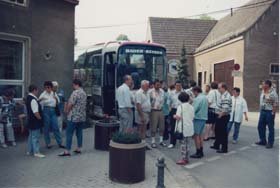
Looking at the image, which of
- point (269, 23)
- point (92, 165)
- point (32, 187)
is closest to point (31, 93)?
point (92, 165)

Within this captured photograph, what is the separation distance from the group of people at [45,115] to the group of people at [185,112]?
3.58 ft

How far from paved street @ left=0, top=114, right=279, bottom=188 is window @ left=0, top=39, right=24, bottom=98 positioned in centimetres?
224

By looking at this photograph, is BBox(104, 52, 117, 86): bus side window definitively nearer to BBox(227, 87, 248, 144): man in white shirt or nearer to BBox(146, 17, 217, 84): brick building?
BBox(227, 87, 248, 144): man in white shirt

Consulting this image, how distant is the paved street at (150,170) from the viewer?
6.50 metres

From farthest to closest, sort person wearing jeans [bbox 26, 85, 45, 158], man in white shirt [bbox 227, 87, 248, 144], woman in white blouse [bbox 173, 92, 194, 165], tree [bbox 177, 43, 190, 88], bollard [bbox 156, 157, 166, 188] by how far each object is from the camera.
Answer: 1. tree [bbox 177, 43, 190, 88]
2. man in white shirt [bbox 227, 87, 248, 144]
3. person wearing jeans [bbox 26, 85, 45, 158]
4. woman in white blouse [bbox 173, 92, 194, 165]
5. bollard [bbox 156, 157, 166, 188]

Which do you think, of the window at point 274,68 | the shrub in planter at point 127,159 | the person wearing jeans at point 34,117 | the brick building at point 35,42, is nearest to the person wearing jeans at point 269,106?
the shrub in planter at point 127,159

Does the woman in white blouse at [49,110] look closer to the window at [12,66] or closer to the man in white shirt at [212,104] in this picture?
the window at [12,66]

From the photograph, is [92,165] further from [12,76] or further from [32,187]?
[12,76]

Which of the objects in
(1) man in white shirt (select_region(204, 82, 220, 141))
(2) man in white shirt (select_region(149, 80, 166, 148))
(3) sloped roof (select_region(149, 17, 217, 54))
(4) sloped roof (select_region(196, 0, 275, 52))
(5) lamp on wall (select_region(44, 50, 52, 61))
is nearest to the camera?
(2) man in white shirt (select_region(149, 80, 166, 148))

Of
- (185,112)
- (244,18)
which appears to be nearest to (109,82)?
(185,112)

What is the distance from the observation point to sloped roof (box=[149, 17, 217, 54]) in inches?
A: 1499

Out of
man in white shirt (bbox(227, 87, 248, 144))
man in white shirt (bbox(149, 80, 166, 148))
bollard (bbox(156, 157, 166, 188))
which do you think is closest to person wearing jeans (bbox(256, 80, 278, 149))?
man in white shirt (bbox(227, 87, 248, 144))

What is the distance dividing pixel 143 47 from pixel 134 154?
9078 mm

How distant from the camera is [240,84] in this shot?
2566cm
